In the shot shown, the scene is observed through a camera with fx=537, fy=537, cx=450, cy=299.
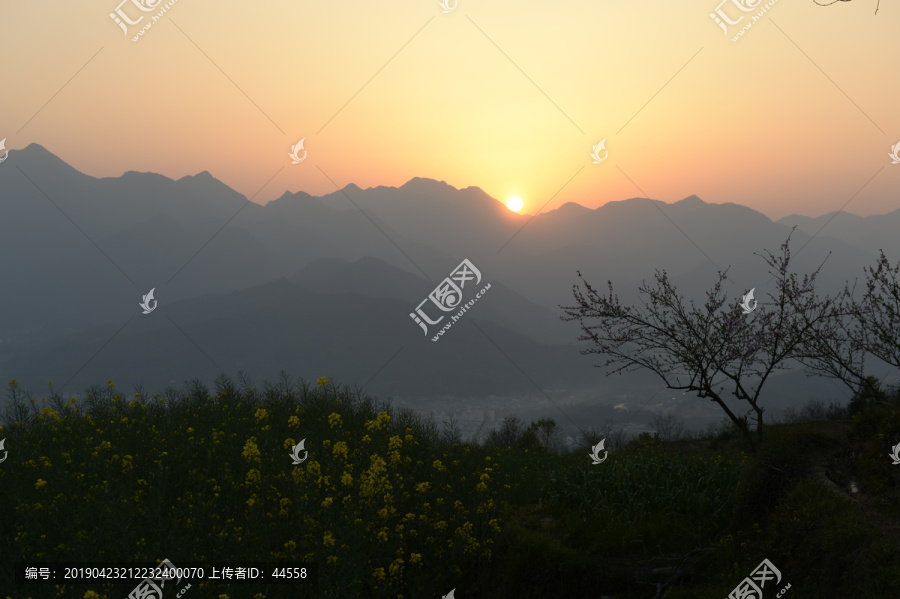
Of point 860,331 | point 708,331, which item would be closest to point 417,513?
point 708,331

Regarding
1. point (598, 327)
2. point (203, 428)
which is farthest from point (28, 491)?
point (598, 327)

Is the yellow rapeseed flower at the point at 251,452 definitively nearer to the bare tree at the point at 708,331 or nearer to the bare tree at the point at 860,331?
the bare tree at the point at 708,331

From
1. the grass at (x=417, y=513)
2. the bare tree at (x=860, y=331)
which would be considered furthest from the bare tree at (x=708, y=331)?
the grass at (x=417, y=513)

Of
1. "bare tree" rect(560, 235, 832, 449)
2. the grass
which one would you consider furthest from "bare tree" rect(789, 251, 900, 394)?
the grass

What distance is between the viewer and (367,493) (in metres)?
5.93

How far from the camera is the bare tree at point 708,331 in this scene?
955cm

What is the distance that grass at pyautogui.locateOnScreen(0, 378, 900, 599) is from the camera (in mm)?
5406

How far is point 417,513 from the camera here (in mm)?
7238

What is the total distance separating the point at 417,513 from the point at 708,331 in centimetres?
606

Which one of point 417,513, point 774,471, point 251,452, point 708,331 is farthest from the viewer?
point 708,331

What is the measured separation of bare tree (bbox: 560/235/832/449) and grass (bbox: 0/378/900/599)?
1.66 m

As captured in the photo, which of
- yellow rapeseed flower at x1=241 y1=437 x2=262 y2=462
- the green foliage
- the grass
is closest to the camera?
the grass

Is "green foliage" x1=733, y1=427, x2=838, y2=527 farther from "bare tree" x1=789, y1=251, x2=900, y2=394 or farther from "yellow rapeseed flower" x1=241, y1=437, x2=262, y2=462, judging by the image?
"yellow rapeseed flower" x1=241, y1=437, x2=262, y2=462

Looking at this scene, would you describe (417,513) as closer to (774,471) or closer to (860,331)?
(774,471)
